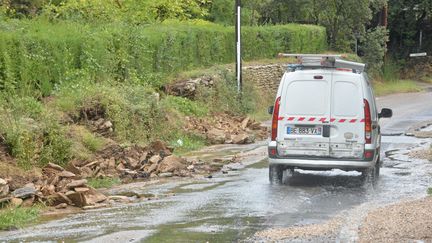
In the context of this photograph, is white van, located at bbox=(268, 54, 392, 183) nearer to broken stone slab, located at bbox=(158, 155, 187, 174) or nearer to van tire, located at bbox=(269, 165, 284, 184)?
van tire, located at bbox=(269, 165, 284, 184)

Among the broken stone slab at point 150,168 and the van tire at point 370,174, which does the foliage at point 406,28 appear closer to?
the broken stone slab at point 150,168

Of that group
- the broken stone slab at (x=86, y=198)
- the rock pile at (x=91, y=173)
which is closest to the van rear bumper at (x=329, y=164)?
the rock pile at (x=91, y=173)

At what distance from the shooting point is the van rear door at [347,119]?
45.1ft

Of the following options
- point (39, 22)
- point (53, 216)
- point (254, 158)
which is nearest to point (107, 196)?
point (53, 216)

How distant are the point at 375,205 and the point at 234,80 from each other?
1686cm

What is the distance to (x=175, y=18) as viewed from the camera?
3297cm

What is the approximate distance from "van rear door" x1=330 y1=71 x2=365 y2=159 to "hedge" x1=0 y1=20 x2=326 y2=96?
7.60 meters

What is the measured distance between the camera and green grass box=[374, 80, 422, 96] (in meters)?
43.7

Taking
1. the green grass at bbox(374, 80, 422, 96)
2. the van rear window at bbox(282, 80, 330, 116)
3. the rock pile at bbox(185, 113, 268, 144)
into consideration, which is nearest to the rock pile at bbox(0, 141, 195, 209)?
the van rear window at bbox(282, 80, 330, 116)

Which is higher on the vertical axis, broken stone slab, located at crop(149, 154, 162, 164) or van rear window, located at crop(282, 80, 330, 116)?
van rear window, located at crop(282, 80, 330, 116)

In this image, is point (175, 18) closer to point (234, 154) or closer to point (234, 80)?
point (234, 80)

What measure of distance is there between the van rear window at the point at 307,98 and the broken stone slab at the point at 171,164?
136 inches

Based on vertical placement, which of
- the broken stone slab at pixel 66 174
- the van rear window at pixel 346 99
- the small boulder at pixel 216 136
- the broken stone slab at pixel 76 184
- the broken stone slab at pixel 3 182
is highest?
the van rear window at pixel 346 99

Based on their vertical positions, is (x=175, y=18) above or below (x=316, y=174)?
above
